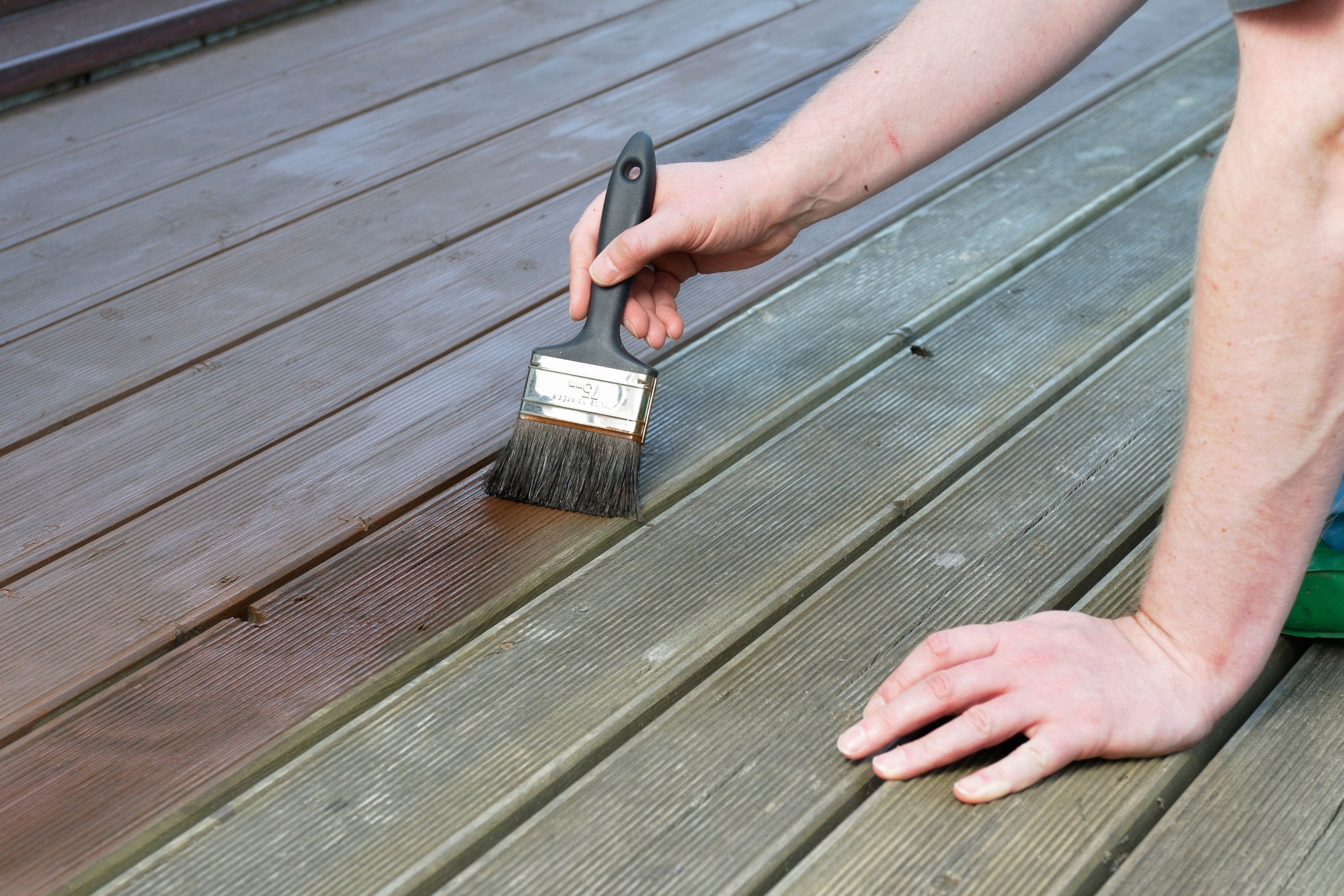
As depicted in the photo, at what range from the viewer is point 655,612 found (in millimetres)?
1088

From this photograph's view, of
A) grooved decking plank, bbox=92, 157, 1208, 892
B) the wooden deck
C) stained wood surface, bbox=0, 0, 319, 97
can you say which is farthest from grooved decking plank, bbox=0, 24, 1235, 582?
stained wood surface, bbox=0, 0, 319, 97

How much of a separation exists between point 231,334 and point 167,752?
0.67 metres

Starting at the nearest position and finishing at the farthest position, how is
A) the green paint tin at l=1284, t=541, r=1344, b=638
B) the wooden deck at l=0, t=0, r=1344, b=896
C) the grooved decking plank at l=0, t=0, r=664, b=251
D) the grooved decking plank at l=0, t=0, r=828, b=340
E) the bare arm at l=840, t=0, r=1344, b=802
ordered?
the bare arm at l=840, t=0, r=1344, b=802, the wooden deck at l=0, t=0, r=1344, b=896, the green paint tin at l=1284, t=541, r=1344, b=638, the grooved decking plank at l=0, t=0, r=828, b=340, the grooved decking plank at l=0, t=0, r=664, b=251

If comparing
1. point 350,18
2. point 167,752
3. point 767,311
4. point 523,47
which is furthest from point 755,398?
point 350,18

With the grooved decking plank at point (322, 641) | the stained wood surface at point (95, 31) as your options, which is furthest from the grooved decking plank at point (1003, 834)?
the stained wood surface at point (95, 31)

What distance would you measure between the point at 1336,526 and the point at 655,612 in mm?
584

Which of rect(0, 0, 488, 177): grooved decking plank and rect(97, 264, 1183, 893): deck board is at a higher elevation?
rect(0, 0, 488, 177): grooved decking plank

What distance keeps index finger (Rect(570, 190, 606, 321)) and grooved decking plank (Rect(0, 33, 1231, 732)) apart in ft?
0.59

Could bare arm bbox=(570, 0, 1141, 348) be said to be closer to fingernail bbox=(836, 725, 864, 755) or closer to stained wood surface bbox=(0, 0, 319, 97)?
fingernail bbox=(836, 725, 864, 755)

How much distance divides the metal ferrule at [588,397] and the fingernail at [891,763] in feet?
1.32

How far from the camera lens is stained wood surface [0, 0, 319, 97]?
209 cm

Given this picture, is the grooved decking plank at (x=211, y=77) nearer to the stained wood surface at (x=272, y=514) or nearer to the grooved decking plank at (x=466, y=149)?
the grooved decking plank at (x=466, y=149)

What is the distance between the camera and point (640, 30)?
241cm

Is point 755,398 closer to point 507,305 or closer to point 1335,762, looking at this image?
point 507,305
